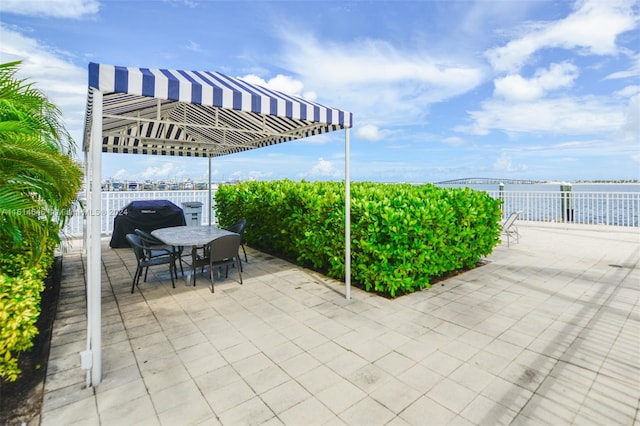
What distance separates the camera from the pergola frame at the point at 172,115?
7.52 ft

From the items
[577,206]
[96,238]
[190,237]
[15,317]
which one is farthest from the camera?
[577,206]

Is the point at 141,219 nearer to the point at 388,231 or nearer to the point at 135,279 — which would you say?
the point at 135,279

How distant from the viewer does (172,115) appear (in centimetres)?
619

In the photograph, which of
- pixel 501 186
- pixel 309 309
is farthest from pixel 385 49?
pixel 309 309

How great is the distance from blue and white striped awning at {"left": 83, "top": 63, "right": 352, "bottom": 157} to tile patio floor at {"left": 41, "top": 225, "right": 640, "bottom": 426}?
2200 millimetres

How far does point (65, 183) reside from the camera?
2.75 metres

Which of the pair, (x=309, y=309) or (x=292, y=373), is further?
(x=309, y=309)

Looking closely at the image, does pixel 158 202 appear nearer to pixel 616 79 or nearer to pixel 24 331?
pixel 24 331

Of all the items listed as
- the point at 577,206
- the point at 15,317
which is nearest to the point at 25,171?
the point at 15,317

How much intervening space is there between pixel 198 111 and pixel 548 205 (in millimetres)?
10702

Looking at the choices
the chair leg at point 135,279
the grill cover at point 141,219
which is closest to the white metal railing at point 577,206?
the grill cover at point 141,219

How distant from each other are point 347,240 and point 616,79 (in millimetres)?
14533

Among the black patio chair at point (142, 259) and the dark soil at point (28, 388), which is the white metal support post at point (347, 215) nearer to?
the black patio chair at point (142, 259)

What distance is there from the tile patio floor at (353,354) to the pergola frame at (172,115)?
480 mm
